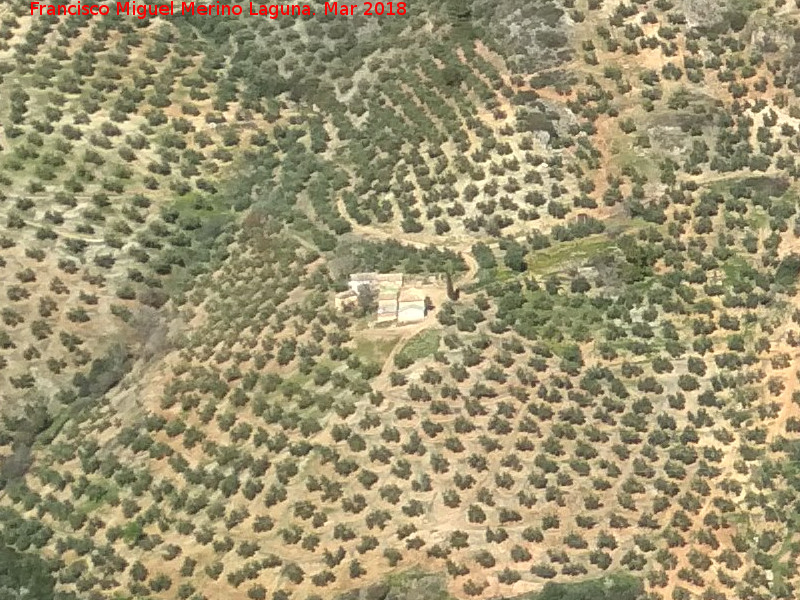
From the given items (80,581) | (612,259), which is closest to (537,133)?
(612,259)

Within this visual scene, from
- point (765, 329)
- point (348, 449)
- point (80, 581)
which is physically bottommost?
point (80, 581)

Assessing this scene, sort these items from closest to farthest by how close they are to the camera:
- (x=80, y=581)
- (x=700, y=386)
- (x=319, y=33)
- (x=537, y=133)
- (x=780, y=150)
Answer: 1. (x=80, y=581)
2. (x=700, y=386)
3. (x=780, y=150)
4. (x=537, y=133)
5. (x=319, y=33)

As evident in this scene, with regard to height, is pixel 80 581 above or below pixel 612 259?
below

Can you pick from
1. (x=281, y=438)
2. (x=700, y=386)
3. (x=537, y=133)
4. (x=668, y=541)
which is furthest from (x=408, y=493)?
(x=537, y=133)

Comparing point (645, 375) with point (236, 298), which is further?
point (236, 298)

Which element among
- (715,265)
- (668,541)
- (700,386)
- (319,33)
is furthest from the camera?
(319,33)

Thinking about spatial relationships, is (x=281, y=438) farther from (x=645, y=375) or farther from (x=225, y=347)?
(x=645, y=375)
